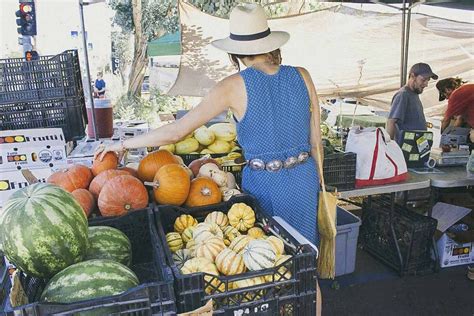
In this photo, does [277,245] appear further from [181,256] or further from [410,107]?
[410,107]

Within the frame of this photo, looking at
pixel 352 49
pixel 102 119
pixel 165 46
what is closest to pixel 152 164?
pixel 102 119

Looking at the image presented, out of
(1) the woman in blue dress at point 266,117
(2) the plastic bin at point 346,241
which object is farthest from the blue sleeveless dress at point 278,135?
(2) the plastic bin at point 346,241

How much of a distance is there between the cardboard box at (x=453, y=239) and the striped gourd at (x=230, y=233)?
2.92m

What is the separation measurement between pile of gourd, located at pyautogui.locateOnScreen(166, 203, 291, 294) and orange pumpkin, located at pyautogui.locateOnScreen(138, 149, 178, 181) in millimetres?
501

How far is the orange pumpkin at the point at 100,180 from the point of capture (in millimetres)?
2068

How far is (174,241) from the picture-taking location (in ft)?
5.47

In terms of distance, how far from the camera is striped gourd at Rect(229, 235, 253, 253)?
153 cm

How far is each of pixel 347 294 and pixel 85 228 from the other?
2.82 meters

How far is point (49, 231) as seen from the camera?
4.51 feet

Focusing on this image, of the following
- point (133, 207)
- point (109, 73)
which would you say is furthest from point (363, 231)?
point (109, 73)

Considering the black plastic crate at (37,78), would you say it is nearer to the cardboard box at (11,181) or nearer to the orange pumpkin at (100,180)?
the cardboard box at (11,181)

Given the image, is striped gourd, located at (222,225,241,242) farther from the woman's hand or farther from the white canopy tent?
the white canopy tent

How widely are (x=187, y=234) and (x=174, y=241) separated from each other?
0.09m

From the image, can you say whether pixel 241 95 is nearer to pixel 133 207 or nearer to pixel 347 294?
pixel 133 207
